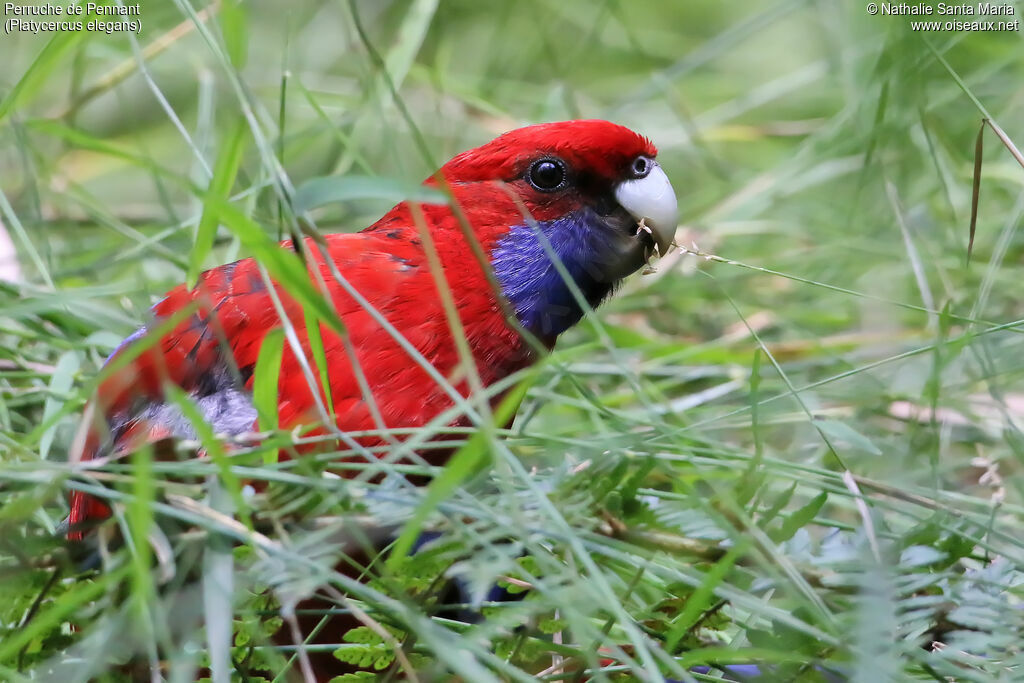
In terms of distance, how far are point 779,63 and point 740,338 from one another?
1780 millimetres

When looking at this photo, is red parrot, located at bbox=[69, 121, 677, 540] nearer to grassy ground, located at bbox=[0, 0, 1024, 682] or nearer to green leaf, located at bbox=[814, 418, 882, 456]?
grassy ground, located at bbox=[0, 0, 1024, 682]

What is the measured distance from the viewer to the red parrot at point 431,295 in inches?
53.1

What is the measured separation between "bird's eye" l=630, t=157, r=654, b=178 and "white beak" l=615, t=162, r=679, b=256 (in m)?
0.01

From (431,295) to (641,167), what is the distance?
1.42 feet

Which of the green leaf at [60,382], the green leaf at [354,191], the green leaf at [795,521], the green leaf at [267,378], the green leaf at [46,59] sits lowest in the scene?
the green leaf at [795,521]

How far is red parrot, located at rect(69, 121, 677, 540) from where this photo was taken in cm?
135

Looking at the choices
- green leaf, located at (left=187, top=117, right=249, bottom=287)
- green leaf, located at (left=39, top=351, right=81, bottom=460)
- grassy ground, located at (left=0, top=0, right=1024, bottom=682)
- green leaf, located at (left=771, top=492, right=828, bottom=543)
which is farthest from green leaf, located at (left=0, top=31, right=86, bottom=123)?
green leaf, located at (left=771, top=492, right=828, bottom=543)

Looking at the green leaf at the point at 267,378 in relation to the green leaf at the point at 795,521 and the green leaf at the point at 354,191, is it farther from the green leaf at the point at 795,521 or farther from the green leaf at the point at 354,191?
the green leaf at the point at 795,521

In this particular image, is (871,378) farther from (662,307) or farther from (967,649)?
(967,649)

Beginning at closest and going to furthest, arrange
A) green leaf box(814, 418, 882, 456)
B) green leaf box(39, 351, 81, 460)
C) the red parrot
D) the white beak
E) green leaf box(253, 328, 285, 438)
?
green leaf box(253, 328, 285, 438), green leaf box(814, 418, 882, 456), the red parrot, green leaf box(39, 351, 81, 460), the white beak

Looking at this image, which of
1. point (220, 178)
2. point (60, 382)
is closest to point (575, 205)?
point (220, 178)

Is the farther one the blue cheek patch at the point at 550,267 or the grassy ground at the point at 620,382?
the blue cheek patch at the point at 550,267

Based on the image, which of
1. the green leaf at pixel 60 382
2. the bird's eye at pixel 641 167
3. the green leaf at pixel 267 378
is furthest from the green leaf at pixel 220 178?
the bird's eye at pixel 641 167

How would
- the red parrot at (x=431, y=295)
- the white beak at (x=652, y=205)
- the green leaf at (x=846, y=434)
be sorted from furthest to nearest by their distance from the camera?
1. the white beak at (x=652, y=205)
2. the red parrot at (x=431, y=295)
3. the green leaf at (x=846, y=434)
